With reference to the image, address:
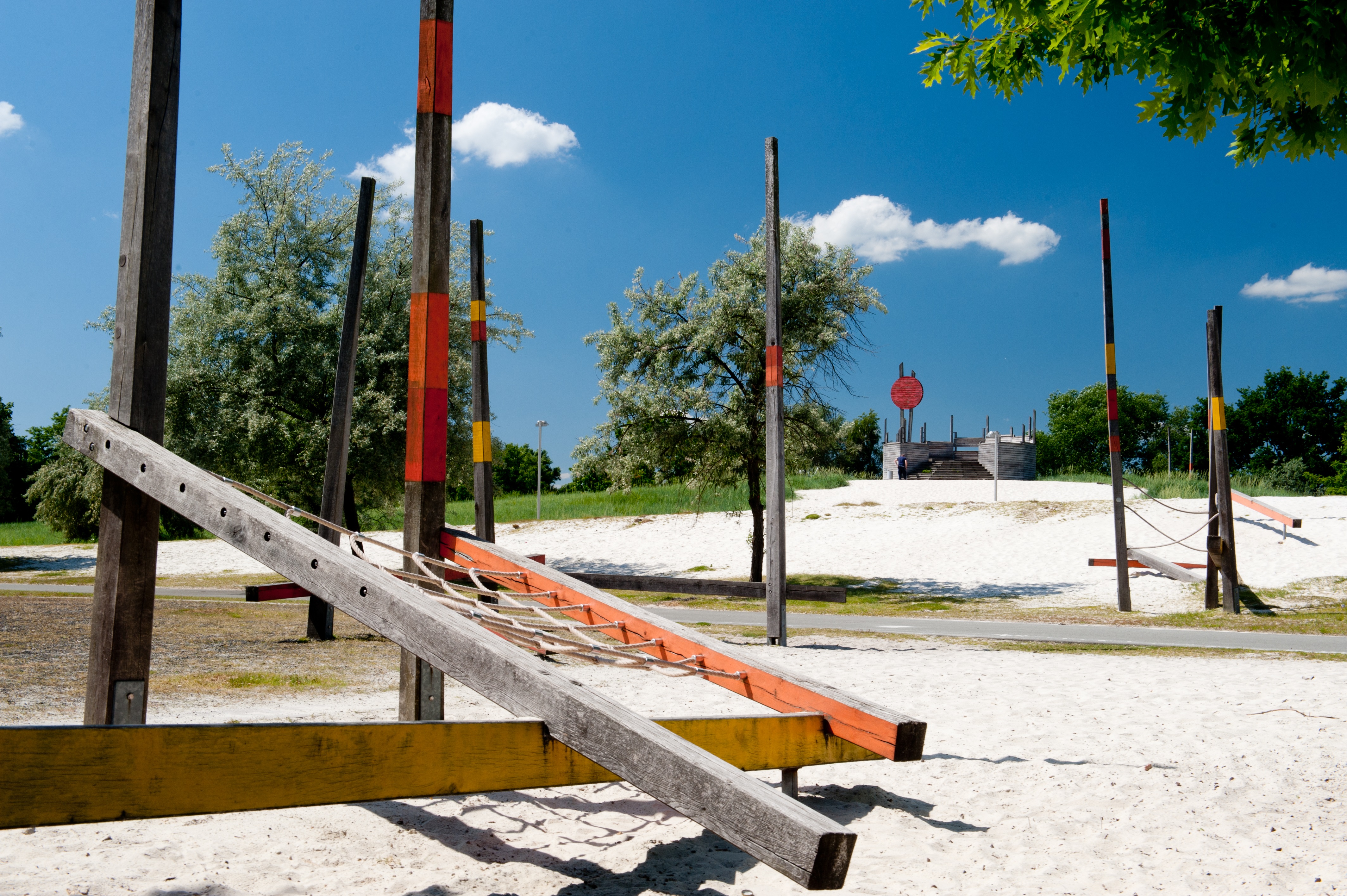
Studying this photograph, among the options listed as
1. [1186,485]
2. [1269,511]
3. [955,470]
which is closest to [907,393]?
[955,470]

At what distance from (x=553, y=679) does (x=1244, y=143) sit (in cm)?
661

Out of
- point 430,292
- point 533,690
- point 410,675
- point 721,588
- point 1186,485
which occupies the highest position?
point 430,292

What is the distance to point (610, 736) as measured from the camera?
210 centimetres

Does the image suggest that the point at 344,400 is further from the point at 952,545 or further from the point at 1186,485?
the point at 1186,485

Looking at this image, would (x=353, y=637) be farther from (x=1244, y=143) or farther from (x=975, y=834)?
(x=1244, y=143)

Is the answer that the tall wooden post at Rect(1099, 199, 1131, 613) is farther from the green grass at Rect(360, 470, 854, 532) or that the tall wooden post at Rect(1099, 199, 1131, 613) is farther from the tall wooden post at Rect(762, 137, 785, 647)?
the green grass at Rect(360, 470, 854, 532)

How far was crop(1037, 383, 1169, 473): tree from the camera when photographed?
77688 mm

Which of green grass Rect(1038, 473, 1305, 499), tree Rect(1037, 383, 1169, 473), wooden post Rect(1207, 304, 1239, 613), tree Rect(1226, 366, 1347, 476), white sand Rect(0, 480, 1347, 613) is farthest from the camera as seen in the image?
tree Rect(1037, 383, 1169, 473)

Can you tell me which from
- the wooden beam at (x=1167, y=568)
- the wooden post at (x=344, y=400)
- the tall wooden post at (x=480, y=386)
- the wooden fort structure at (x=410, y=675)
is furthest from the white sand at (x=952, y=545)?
the wooden fort structure at (x=410, y=675)

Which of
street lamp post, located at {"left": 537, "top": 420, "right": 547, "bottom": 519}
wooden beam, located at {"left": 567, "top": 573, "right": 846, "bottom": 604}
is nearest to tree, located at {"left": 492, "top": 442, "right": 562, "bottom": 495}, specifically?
street lamp post, located at {"left": 537, "top": 420, "right": 547, "bottom": 519}

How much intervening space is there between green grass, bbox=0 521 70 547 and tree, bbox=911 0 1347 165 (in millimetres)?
34981

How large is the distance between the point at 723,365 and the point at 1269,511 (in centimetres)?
1278

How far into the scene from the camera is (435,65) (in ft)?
13.6

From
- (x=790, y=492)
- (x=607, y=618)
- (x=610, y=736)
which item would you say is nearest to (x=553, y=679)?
(x=610, y=736)
